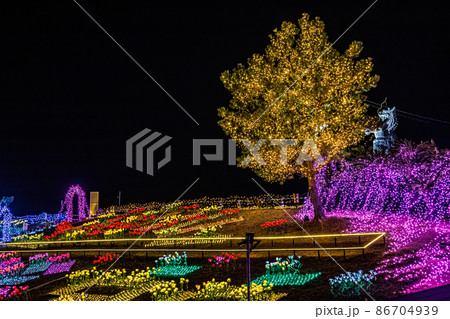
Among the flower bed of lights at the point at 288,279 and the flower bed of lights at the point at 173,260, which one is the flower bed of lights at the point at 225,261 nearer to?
the flower bed of lights at the point at 173,260

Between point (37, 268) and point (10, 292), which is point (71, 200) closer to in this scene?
point (37, 268)

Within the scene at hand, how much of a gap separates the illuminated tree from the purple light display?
7.15 ft

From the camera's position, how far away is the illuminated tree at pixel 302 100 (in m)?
15.9

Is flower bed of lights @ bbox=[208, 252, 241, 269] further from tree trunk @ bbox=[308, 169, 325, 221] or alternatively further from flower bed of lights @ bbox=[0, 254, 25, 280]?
flower bed of lights @ bbox=[0, 254, 25, 280]

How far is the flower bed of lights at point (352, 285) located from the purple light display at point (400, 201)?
701mm

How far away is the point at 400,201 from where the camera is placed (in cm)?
1708

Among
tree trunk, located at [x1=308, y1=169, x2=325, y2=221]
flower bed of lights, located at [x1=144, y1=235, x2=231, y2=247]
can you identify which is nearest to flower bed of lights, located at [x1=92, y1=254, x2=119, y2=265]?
flower bed of lights, located at [x1=144, y1=235, x2=231, y2=247]

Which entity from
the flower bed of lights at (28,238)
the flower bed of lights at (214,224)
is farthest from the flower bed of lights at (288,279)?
the flower bed of lights at (28,238)

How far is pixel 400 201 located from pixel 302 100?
645 cm

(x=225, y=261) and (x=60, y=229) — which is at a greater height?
(x=60, y=229)

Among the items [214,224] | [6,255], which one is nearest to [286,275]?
[214,224]

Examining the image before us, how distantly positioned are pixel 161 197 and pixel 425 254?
93.6ft

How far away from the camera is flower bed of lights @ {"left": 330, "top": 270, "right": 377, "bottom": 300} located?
28.8ft

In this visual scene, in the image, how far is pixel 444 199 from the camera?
1528cm
